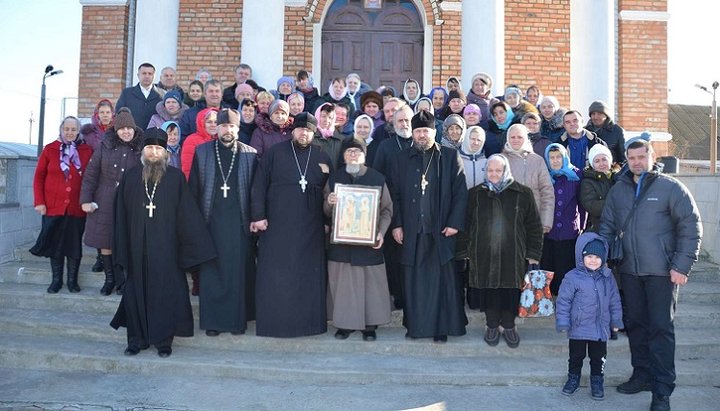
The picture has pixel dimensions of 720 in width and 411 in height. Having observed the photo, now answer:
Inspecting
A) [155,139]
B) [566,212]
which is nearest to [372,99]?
[566,212]

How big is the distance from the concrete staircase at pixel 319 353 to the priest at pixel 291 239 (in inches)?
8.3

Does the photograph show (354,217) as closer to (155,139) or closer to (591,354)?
(155,139)

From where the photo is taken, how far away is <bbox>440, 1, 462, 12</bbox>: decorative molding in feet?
29.2

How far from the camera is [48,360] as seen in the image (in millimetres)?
4660

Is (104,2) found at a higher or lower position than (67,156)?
higher

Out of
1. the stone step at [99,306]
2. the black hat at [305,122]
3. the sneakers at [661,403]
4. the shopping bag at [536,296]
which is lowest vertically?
the sneakers at [661,403]

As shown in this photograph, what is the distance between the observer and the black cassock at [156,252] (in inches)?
184

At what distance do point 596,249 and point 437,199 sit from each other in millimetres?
1346

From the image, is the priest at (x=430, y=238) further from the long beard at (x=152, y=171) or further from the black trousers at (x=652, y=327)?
the long beard at (x=152, y=171)

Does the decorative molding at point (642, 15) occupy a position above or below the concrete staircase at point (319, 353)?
above

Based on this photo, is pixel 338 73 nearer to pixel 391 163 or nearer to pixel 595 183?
pixel 391 163

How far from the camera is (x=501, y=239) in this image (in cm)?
473

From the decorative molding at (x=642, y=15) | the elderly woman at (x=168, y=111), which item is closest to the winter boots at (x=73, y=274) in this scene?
the elderly woman at (x=168, y=111)

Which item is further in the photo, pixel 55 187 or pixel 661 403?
pixel 55 187
